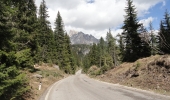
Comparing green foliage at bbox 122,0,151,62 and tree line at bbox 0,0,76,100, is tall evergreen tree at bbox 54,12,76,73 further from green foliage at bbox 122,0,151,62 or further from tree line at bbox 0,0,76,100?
green foliage at bbox 122,0,151,62

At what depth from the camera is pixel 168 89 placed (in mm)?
14227

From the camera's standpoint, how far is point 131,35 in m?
30.3

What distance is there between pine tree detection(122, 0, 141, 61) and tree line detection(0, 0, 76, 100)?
624 inches

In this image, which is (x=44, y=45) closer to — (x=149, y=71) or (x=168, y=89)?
(x=149, y=71)

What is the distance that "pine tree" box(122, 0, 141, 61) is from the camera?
29734 mm

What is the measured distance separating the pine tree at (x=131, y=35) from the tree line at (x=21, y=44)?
52.0ft

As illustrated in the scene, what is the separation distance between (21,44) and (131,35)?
1962 centimetres

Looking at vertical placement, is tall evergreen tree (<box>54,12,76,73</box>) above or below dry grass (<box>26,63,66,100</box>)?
above

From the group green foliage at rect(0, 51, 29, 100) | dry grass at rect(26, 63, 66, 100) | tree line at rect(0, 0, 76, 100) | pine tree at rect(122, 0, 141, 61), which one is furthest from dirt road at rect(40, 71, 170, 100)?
pine tree at rect(122, 0, 141, 61)

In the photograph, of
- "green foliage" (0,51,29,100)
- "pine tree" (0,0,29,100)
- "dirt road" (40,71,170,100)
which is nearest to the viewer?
"pine tree" (0,0,29,100)

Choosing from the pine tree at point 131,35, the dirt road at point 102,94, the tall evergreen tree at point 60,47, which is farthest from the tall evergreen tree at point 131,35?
the tall evergreen tree at point 60,47

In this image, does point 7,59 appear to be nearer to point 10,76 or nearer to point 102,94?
point 10,76

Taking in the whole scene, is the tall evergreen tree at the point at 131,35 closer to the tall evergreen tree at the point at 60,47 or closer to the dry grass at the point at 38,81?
the dry grass at the point at 38,81

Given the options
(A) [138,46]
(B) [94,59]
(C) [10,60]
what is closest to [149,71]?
(A) [138,46]
